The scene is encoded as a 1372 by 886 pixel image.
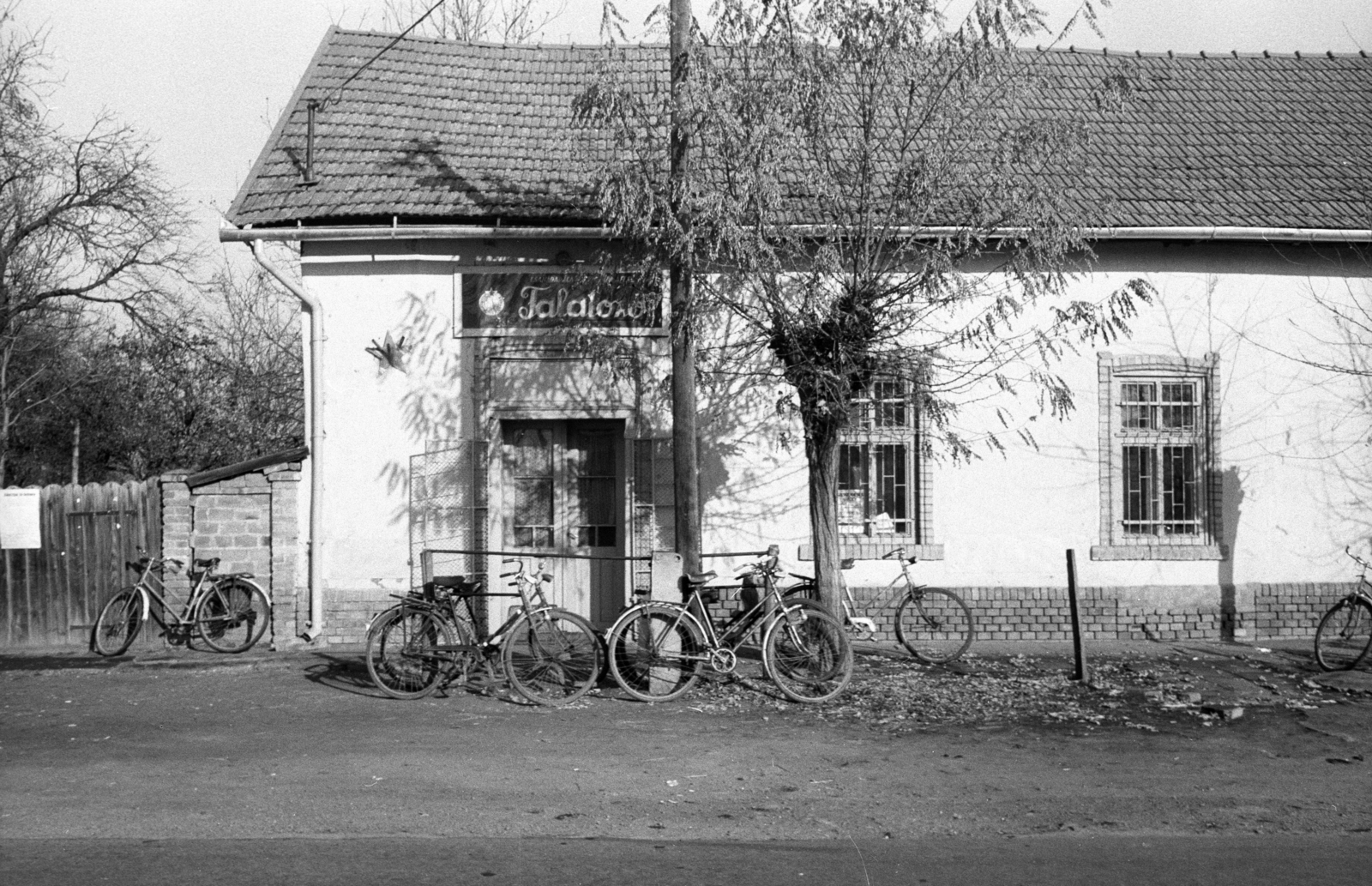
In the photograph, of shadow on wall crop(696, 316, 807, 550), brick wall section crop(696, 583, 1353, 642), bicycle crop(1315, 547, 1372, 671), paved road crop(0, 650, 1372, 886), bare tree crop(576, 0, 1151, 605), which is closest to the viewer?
paved road crop(0, 650, 1372, 886)

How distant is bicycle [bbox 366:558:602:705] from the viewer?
30.6ft

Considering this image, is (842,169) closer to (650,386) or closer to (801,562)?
(650,386)

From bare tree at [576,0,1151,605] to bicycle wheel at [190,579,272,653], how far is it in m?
5.21

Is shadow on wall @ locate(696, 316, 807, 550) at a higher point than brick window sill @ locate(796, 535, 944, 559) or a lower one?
higher

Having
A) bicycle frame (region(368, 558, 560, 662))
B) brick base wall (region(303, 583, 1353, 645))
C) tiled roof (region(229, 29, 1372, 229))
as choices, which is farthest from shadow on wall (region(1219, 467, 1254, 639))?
bicycle frame (region(368, 558, 560, 662))

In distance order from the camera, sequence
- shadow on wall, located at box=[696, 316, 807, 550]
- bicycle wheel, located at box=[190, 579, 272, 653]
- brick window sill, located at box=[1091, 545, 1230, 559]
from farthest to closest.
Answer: brick window sill, located at box=[1091, 545, 1230, 559]
shadow on wall, located at box=[696, 316, 807, 550]
bicycle wheel, located at box=[190, 579, 272, 653]

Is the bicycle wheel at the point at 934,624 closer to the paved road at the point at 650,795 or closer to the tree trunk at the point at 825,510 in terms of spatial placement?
the tree trunk at the point at 825,510

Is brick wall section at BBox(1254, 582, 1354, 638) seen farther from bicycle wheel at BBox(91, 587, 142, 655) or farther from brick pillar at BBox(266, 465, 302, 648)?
bicycle wheel at BBox(91, 587, 142, 655)

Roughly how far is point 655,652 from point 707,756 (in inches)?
62.3

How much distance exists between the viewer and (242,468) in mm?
11836

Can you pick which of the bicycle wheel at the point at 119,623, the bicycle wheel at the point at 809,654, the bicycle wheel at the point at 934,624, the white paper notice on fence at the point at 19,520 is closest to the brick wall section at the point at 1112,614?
the bicycle wheel at the point at 934,624

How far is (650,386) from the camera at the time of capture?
1207 cm

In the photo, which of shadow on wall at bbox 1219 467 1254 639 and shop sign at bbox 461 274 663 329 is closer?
shop sign at bbox 461 274 663 329

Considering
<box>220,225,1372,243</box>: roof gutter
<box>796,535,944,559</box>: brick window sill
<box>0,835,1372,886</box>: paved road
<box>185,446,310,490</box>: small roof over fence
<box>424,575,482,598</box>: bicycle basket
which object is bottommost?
<box>0,835,1372,886</box>: paved road
